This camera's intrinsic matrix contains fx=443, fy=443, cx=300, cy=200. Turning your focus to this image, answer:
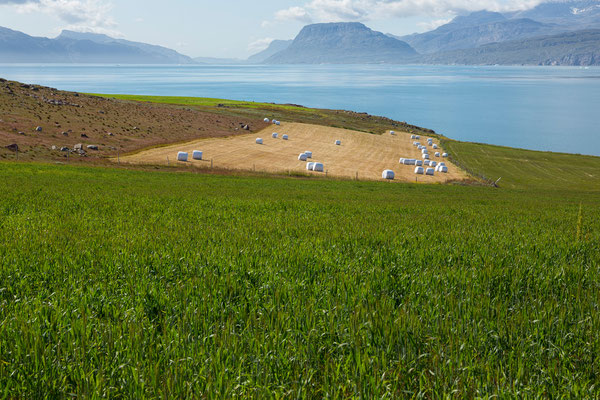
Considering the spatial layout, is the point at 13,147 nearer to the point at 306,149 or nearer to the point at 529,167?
the point at 306,149

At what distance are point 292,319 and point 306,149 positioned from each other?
8777cm

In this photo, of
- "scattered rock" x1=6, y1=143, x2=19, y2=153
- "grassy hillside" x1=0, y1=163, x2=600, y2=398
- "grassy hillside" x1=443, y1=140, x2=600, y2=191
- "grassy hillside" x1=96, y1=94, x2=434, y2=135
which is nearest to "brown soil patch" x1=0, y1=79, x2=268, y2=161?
"scattered rock" x1=6, y1=143, x2=19, y2=153

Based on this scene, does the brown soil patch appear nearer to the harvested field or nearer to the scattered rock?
the scattered rock

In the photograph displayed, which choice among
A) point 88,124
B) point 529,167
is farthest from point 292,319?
point 529,167

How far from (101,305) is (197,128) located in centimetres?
9910

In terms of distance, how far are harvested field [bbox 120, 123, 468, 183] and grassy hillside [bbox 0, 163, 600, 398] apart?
199ft

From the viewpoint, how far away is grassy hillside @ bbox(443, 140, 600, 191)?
2808 inches

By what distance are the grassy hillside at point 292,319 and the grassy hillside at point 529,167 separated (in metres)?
67.4

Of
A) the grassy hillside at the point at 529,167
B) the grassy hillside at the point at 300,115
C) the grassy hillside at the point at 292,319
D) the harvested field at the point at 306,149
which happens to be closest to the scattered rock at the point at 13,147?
the harvested field at the point at 306,149

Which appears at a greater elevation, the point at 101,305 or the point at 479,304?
the point at 479,304

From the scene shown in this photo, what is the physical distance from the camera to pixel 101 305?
5.98 meters

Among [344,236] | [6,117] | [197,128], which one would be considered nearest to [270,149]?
[197,128]

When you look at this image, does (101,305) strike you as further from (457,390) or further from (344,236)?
(344,236)

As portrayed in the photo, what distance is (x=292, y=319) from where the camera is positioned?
544cm
